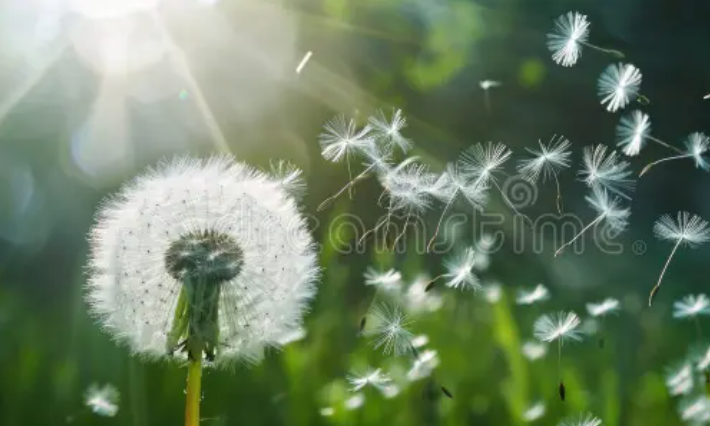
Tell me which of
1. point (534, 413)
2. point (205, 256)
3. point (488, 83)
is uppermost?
point (488, 83)

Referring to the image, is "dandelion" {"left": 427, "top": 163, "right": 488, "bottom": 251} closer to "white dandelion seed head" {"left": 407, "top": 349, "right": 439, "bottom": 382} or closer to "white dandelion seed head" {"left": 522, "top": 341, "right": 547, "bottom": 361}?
"white dandelion seed head" {"left": 407, "top": 349, "right": 439, "bottom": 382}

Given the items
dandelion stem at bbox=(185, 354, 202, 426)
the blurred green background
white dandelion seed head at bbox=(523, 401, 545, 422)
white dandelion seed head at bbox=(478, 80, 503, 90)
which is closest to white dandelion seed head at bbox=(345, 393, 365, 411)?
the blurred green background

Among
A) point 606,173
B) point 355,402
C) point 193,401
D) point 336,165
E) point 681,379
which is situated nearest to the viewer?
point 193,401

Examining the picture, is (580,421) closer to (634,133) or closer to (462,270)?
(462,270)

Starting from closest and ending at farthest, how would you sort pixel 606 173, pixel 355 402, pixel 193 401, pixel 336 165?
1. pixel 193 401
2. pixel 606 173
3. pixel 355 402
4. pixel 336 165

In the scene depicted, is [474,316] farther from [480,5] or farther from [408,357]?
[480,5]

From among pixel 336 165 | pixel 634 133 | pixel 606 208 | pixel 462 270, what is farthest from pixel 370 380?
pixel 336 165

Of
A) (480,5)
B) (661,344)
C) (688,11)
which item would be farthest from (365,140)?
(688,11)
